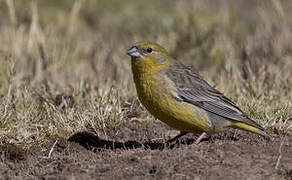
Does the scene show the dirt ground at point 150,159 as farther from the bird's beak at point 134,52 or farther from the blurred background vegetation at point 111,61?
the bird's beak at point 134,52

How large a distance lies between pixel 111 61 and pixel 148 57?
4.12 metres

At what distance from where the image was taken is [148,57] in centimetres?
717

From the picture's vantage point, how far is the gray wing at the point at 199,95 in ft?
23.0

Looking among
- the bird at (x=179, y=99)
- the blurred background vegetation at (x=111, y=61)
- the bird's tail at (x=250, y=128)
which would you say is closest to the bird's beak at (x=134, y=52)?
the bird at (x=179, y=99)

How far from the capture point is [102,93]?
8570 millimetres

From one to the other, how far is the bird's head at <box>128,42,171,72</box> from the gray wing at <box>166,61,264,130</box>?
0.45ft

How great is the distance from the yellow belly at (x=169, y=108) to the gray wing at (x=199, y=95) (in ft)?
0.36

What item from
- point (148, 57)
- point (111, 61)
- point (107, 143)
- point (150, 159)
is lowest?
point (107, 143)

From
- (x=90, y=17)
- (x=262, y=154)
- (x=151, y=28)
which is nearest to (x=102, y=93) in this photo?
(x=262, y=154)

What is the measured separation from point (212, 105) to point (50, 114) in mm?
2159

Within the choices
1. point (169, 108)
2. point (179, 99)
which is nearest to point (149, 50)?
point (179, 99)

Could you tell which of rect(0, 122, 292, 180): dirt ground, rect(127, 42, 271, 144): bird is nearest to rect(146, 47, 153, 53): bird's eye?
rect(127, 42, 271, 144): bird

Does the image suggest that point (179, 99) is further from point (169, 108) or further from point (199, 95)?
point (199, 95)

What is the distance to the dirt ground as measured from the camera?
563cm
